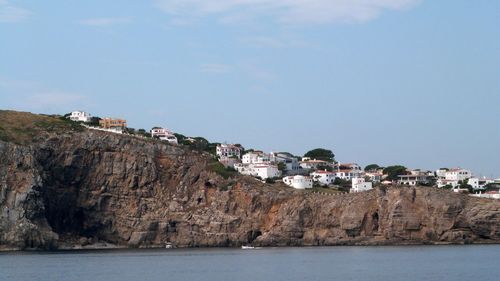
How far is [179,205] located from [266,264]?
30.4 meters

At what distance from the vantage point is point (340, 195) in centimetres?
9862

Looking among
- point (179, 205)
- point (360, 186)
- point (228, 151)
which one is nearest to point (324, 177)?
point (360, 186)

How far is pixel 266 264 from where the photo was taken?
69.9 meters

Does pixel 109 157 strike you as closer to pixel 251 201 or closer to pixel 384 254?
pixel 251 201

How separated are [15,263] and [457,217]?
43996mm

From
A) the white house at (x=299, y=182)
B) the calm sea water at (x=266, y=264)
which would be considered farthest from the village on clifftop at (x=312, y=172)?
the calm sea water at (x=266, y=264)

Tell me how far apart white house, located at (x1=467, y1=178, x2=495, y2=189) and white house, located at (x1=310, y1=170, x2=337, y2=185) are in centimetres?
1916

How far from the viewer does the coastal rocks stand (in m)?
92.2

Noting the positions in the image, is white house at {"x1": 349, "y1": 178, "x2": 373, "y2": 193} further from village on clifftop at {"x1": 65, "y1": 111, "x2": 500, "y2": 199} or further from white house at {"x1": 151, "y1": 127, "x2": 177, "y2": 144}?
white house at {"x1": 151, "y1": 127, "x2": 177, "y2": 144}

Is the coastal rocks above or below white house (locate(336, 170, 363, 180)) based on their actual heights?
below

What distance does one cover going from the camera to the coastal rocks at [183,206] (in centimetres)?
9225

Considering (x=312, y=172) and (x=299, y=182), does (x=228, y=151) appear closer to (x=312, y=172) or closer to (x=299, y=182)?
(x=312, y=172)

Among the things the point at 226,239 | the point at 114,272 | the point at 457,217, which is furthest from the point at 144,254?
the point at 457,217

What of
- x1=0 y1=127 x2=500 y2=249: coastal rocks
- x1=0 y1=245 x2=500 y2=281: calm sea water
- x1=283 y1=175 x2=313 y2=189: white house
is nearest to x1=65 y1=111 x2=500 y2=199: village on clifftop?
x1=283 y1=175 x2=313 y2=189: white house
